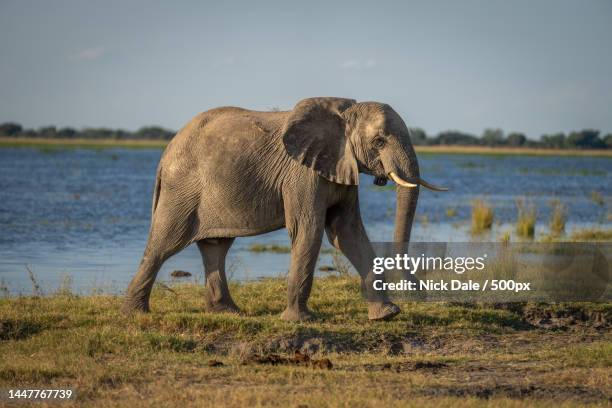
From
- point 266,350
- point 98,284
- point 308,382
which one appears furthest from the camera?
point 98,284

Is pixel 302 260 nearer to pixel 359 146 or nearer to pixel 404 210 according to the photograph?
pixel 404 210

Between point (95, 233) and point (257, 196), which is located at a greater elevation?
point (257, 196)

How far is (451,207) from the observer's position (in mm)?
33094

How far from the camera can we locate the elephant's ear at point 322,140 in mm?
10609

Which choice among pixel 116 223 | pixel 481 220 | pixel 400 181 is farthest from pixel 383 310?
pixel 116 223

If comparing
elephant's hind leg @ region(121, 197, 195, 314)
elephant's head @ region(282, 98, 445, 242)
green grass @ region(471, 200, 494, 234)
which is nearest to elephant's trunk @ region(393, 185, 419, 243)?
elephant's head @ region(282, 98, 445, 242)

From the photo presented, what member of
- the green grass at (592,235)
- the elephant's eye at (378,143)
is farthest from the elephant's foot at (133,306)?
the green grass at (592,235)

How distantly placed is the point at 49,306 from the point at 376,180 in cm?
379

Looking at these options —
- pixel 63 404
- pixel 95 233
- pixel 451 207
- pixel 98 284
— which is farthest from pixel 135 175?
pixel 63 404

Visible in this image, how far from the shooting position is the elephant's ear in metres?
10.6

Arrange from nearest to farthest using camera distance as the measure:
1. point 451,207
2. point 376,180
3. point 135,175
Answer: point 376,180
point 451,207
point 135,175

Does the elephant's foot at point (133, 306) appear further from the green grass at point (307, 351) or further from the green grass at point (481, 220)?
the green grass at point (481, 220)

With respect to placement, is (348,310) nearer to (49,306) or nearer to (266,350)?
(266,350)

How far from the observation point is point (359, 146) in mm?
10695
